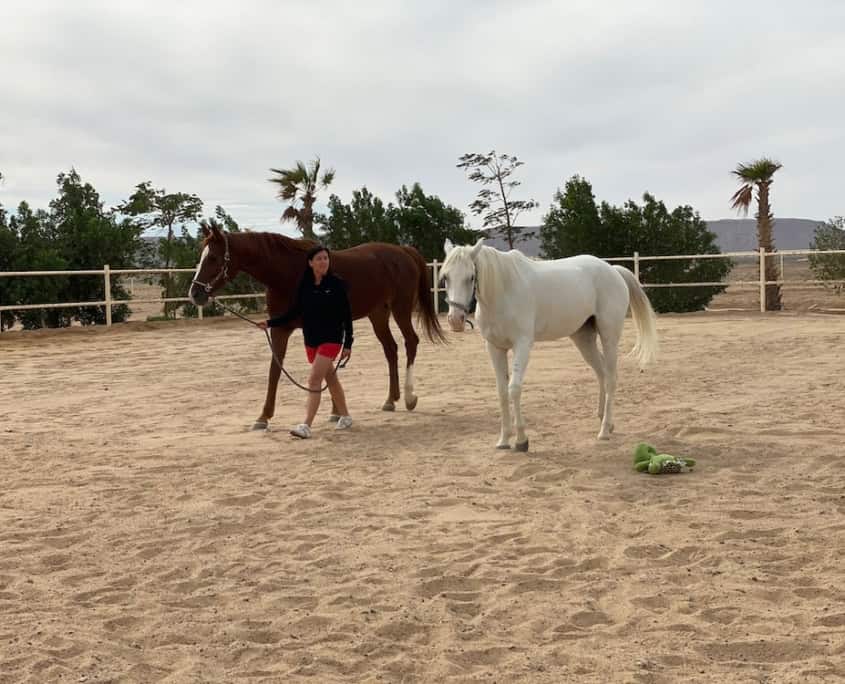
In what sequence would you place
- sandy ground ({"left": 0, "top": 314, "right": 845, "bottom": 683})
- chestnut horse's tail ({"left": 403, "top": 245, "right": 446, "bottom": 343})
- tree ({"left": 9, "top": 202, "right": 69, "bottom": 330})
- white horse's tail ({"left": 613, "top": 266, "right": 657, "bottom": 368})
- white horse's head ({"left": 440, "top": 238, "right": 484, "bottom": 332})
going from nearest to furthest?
sandy ground ({"left": 0, "top": 314, "right": 845, "bottom": 683}), white horse's head ({"left": 440, "top": 238, "right": 484, "bottom": 332}), white horse's tail ({"left": 613, "top": 266, "right": 657, "bottom": 368}), chestnut horse's tail ({"left": 403, "top": 245, "right": 446, "bottom": 343}), tree ({"left": 9, "top": 202, "right": 69, "bottom": 330})

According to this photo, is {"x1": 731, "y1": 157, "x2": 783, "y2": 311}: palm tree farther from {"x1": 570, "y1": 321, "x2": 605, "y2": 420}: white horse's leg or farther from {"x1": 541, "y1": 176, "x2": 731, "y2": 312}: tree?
{"x1": 570, "y1": 321, "x2": 605, "y2": 420}: white horse's leg

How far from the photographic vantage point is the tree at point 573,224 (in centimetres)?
2356

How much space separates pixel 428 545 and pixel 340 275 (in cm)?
401

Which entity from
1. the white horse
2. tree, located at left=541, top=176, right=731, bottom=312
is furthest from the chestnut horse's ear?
tree, located at left=541, top=176, right=731, bottom=312

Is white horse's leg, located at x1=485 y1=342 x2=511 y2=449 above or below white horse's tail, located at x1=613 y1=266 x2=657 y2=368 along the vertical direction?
below

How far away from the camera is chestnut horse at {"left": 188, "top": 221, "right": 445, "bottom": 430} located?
22.9ft

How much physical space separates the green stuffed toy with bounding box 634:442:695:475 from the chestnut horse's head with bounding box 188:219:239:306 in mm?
3596

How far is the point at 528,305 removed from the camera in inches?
238

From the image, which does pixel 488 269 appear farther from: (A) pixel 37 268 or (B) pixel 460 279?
(A) pixel 37 268

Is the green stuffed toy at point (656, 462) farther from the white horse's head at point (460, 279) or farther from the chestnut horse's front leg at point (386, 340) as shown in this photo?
the chestnut horse's front leg at point (386, 340)

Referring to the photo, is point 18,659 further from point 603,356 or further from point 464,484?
point 603,356

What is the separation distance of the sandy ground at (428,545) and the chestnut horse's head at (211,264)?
114 cm

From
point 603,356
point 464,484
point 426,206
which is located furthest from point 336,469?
point 426,206

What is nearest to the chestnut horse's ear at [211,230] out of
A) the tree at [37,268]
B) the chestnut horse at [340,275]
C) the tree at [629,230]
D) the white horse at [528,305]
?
the chestnut horse at [340,275]
